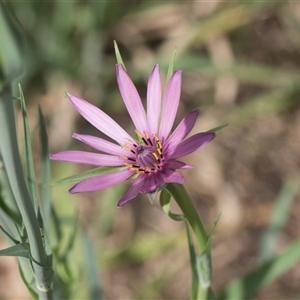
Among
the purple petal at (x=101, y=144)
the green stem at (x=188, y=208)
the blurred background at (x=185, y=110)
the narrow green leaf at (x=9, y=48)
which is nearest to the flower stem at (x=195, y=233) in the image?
the green stem at (x=188, y=208)

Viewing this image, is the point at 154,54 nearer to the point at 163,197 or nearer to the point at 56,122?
the point at 56,122

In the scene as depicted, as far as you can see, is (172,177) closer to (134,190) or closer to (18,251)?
(134,190)

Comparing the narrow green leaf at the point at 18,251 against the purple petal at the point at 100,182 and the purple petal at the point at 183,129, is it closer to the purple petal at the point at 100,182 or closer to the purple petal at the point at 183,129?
the purple petal at the point at 100,182

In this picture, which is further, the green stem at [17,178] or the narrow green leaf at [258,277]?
Result: the narrow green leaf at [258,277]

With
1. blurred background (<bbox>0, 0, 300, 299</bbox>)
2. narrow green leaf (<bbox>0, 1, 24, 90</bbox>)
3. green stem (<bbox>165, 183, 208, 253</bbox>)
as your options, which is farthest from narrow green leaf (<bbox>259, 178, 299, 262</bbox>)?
narrow green leaf (<bbox>0, 1, 24, 90</bbox>)

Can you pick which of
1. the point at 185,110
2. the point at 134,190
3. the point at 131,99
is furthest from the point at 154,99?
the point at 185,110

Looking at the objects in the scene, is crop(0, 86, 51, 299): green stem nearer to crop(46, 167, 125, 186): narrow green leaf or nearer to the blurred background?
crop(46, 167, 125, 186): narrow green leaf
